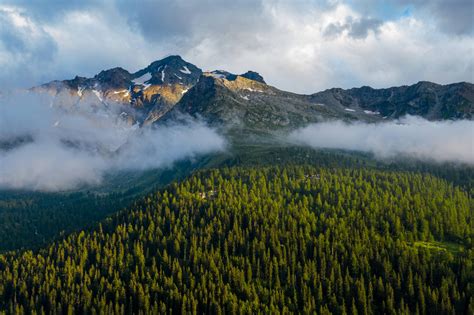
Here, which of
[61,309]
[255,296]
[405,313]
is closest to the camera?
[405,313]

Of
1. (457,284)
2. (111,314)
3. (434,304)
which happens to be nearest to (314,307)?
(434,304)

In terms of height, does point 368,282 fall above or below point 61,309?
above

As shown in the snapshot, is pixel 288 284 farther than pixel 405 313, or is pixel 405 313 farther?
pixel 288 284

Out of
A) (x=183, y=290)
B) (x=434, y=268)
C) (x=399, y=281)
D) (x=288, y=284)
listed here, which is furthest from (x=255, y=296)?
(x=434, y=268)

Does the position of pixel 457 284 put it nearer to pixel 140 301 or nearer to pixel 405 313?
pixel 405 313

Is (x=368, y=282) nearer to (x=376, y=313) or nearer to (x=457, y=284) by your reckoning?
(x=376, y=313)

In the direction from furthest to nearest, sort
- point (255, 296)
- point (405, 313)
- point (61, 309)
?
point (61, 309) → point (255, 296) → point (405, 313)

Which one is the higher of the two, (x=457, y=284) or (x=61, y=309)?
(x=457, y=284)

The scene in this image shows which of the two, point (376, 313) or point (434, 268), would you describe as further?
point (434, 268)
